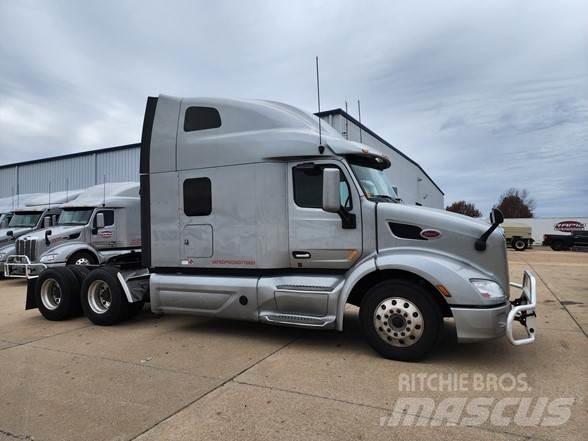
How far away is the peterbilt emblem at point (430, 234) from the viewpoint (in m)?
5.15

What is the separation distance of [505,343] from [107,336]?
555 centimetres

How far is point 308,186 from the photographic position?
5.86m

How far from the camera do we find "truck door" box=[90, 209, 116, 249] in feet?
43.3

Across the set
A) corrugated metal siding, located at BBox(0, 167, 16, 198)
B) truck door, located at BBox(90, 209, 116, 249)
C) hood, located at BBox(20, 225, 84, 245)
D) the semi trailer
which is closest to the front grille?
hood, located at BBox(20, 225, 84, 245)

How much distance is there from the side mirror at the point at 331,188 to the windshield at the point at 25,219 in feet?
45.2

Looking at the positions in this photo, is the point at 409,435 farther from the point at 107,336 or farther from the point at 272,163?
A: the point at 107,336

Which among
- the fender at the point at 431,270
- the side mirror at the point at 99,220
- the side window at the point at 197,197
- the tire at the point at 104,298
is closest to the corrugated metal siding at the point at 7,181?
the side mirror at the point at 99,220

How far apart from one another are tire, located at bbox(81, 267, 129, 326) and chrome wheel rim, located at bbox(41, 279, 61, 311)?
817mm

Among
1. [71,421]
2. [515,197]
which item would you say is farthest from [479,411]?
[515,197]

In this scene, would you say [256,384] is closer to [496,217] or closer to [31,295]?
[496,217]

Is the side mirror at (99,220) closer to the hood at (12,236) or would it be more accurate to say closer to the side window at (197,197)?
the hood at (12,236)

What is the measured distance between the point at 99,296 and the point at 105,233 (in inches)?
251

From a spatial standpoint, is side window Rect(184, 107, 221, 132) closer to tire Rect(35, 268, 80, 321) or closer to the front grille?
tire Rect(35, 268, 80, 321)

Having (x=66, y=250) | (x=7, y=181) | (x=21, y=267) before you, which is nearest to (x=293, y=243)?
(x=66, y=250)
